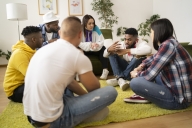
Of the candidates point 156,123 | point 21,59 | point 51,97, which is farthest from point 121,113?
point 21,59

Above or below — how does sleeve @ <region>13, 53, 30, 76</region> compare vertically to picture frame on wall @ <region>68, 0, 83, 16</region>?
below

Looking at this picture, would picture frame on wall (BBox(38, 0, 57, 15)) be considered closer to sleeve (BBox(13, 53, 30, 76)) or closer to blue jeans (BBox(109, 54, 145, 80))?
blue jeans (BBox(109, 54, 145, 80))

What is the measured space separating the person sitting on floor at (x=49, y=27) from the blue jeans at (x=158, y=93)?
1.49 m

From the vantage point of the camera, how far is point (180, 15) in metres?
4.14

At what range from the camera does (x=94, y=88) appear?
1111 millimetres

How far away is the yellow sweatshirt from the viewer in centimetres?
149

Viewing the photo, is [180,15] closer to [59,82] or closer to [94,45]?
[94,45]

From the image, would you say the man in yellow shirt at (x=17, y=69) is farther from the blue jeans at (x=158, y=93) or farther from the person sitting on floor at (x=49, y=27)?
the blue jeans at (x=158, y=93)

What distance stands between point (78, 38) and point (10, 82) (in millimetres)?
971

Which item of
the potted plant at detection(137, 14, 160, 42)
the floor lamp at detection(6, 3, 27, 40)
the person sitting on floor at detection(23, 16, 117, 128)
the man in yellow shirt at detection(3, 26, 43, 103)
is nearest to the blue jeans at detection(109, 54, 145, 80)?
the man in yellow shirt at detection(3, 26, 43, 103)

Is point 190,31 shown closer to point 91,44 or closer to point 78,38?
point 91,44

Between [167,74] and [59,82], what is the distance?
88cm

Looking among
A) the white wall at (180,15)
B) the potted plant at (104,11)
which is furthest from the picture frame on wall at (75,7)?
the white wall at (180,15)

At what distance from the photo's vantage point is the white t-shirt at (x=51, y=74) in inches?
37.3
